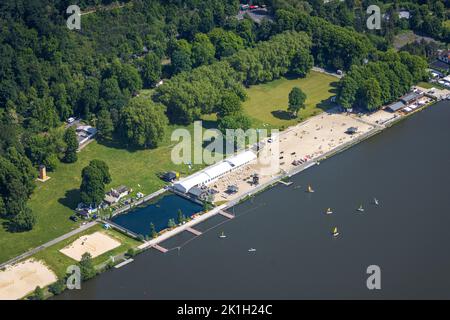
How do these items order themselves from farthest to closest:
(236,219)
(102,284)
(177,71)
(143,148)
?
1. (177,71)
2. (143,148)
3. (236,219)
4. (102,284)

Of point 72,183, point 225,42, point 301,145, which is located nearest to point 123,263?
point 72,183

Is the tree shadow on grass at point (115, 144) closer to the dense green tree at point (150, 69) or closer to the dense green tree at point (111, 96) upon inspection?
the dense green tree at point (111, 96)

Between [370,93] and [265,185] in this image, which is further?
[370,93]

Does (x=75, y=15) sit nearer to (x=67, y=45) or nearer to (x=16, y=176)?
(x=67, y=45)

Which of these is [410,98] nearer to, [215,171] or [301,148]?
[301,148]

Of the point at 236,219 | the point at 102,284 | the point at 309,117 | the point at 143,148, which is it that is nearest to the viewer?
the point at 102,284

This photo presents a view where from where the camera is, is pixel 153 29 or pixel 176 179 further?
pixel 153 29

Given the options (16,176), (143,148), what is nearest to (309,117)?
(143,148)

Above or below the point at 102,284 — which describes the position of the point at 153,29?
above
